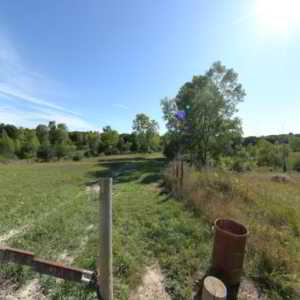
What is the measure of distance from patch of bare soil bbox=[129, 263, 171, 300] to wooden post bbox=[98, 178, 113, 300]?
56cm

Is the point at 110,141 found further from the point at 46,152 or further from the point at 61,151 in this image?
the point at 46,152

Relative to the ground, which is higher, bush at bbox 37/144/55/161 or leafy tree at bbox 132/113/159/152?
leafy tree at bbox 132/113/159/152

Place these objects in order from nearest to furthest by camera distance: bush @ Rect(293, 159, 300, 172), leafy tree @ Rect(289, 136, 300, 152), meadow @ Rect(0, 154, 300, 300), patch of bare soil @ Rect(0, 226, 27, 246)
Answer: meadow @ Rect(0, 154, 300, 300), patch of bare soil @ Rect(0, 226, 27, 246), bush @ Rect(293, 159, 300, 172), leafy tree @ Rect(289, 136, 300, 152)

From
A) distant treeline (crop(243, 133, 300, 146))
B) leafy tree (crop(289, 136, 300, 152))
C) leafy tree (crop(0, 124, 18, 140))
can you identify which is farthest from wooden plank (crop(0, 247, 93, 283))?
leafy tree (crop(0, 124, 18, 140))

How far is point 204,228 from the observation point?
3.68 meters

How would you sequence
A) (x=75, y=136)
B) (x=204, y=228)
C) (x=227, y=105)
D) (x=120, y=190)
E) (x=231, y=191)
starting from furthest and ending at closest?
(x=75, y=136) → (x=227, y=105) → (x=120, y=190) → (x=231, y=191) → (x=204, y=228)

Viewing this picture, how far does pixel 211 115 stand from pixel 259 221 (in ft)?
42.9

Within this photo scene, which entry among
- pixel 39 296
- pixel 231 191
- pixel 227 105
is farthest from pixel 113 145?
pixel 39 296

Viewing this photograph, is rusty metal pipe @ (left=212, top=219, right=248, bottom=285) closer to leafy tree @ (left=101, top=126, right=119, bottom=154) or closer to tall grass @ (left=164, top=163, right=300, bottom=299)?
tall grass @ (left=164, top=163, right=300, bottom=299)

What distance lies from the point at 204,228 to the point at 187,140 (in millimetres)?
14172

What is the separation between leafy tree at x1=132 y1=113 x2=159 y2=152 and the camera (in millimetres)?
36406

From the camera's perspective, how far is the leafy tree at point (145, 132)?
36406 millimetres

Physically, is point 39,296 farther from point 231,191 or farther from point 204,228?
point 231,191

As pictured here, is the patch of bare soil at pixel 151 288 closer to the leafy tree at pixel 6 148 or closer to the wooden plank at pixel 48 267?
the wooden plank at pixel 48 267
